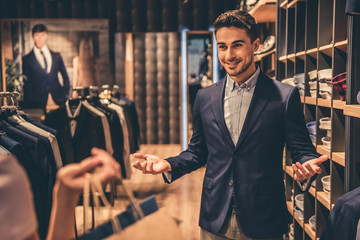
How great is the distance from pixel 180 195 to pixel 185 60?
296 centimetres

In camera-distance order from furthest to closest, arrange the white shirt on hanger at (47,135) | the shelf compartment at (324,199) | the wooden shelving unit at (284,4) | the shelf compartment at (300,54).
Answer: the wooden shelving unit at (284,4)
the shelf compartment at (300,54)
the white shirt on hanger at (47,135)
the shelf compartment at (324,199)

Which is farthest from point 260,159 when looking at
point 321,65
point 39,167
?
point 39,167

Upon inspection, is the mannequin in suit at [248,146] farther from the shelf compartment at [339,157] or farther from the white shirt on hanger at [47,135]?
the white shirt on hanger at [47,135]

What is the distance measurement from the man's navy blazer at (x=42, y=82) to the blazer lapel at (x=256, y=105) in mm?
5256

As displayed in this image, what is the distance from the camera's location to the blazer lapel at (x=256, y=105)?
154cm

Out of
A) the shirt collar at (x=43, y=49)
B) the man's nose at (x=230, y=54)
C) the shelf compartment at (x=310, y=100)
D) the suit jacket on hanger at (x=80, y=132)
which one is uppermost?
the shirt collar at (x=43, y=49)

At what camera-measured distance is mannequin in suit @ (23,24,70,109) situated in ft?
20.8

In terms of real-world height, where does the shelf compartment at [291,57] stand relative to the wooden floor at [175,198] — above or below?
above

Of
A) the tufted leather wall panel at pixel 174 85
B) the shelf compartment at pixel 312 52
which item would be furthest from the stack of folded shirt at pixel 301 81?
the tufted leather wall panel at pixel 174 85

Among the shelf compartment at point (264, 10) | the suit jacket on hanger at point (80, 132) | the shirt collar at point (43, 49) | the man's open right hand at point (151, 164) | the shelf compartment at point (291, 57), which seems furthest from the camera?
the shirt collar at point (43, 49)

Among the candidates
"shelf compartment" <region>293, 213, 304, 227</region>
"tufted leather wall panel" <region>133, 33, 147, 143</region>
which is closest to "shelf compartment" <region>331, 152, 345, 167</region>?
"shelf compartment" <region>293, 213, 304, 227</region>

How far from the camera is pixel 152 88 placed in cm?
814

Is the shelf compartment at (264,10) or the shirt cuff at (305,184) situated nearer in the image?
the shirt cuff at (305,184)

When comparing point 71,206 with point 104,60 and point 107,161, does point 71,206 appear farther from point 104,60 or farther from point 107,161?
point 104,60
